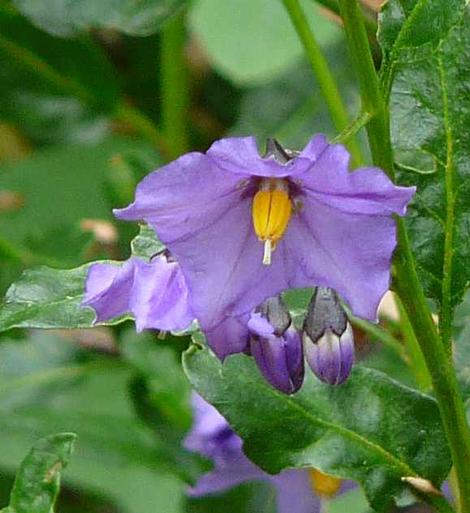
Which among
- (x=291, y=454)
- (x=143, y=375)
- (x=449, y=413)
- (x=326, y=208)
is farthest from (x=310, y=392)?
(x=143, y=375)

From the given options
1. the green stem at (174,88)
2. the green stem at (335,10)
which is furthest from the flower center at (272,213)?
the green stem at (174,88)

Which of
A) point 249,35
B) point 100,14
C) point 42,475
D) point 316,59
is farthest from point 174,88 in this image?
point 42,475

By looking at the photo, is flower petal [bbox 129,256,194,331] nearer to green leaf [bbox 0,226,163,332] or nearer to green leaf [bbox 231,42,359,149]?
green leaf [bbox 0,226,163,332]

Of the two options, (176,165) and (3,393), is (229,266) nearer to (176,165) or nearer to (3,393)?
Result: (176,165)

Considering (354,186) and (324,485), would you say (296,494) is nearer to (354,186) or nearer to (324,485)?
(324,485)

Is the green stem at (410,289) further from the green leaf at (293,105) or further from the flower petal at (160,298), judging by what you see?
the green leaf at (293,105)

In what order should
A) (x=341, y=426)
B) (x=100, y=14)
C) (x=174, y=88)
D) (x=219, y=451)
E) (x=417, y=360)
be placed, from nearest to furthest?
1. (x=341, y=426)
2. (x=417, y=360)
3. (x=219, y=451)
4. (x=100, y=14)
5. (x=174, y=88)
